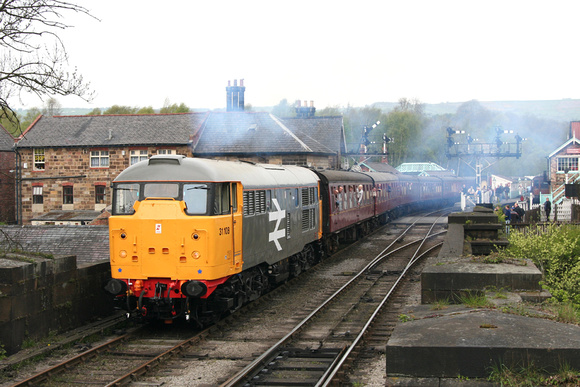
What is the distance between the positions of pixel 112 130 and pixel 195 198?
106ft

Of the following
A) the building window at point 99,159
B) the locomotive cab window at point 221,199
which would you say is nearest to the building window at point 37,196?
the building window at point 99,159

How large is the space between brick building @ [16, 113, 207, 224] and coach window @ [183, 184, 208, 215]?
1155 inches

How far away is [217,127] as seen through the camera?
39.9 meters

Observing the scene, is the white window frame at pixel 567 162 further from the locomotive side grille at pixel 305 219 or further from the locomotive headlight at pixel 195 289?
the locomotive headlight at pixel 195 289

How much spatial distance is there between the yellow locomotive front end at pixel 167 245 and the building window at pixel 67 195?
31963mm

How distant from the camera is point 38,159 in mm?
41281

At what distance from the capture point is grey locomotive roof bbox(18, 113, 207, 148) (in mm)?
40000

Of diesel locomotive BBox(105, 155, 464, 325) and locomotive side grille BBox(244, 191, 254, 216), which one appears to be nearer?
diesel locomotive BBox(105, 155, 464, 325)

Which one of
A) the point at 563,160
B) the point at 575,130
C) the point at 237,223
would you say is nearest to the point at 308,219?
the point at 237,223

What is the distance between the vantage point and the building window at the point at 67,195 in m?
41.1

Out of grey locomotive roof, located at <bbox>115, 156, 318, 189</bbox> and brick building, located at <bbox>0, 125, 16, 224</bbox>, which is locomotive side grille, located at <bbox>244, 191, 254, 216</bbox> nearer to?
grey locomotive roof, located at <bbox>115, 156, 318, 189</bbox>

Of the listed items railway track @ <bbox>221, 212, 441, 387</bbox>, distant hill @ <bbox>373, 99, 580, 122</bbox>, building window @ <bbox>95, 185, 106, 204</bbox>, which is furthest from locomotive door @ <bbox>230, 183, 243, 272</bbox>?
distant hill @ <bbox>373, 99, 580, 122</bbox>

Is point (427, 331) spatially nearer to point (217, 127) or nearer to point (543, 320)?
point (543, 320)

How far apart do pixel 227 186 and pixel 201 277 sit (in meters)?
1.74
